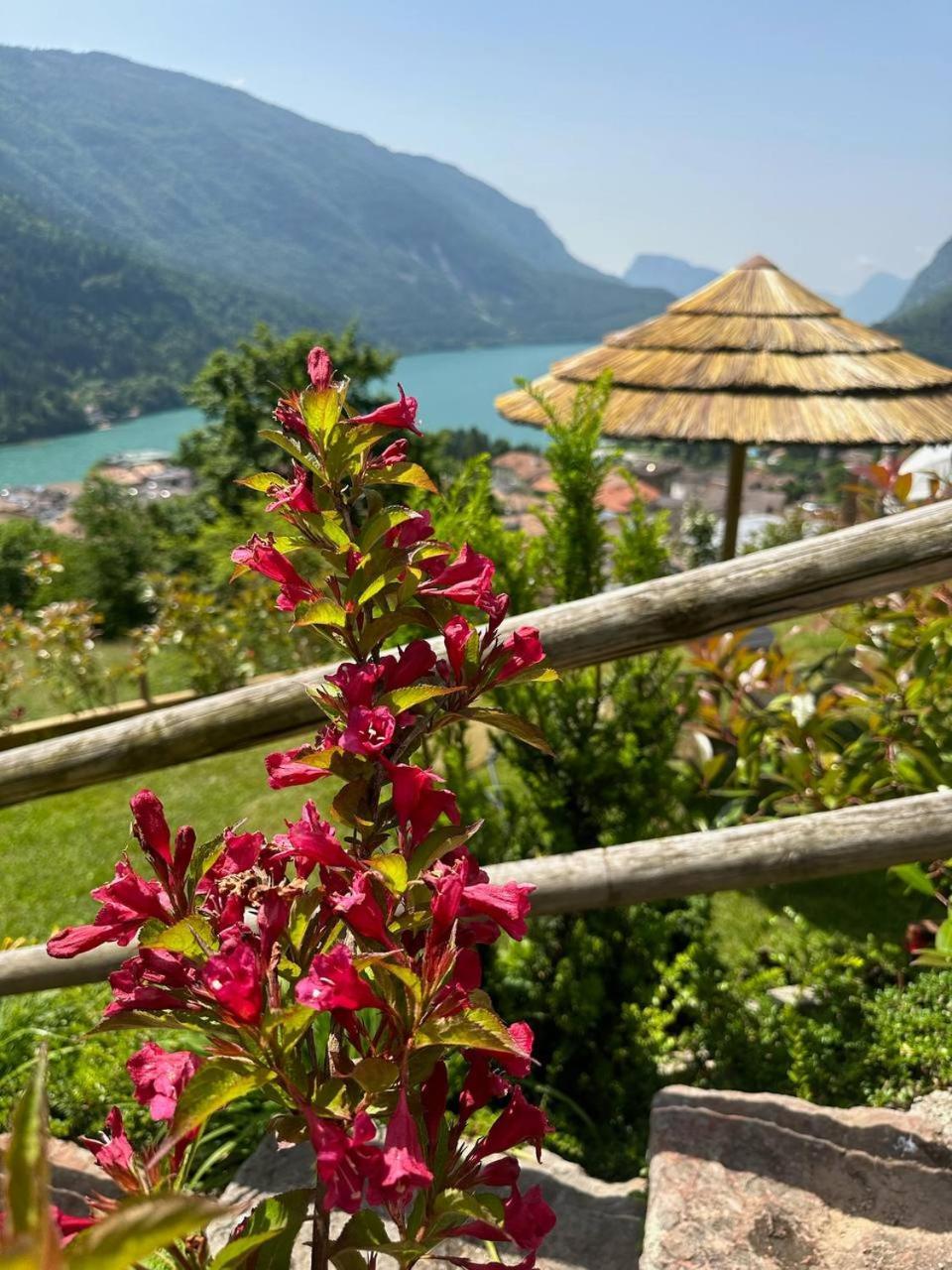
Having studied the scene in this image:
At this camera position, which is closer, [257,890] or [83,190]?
[257,890]

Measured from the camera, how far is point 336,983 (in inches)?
20.8

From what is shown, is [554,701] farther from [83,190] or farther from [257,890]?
[83,190]

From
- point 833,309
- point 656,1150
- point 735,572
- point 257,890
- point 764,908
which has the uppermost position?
point 833,309

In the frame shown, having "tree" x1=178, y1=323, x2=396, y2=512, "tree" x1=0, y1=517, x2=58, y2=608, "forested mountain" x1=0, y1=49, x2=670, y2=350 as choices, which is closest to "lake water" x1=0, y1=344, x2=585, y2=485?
"forested mountain" x1=0, y1=49, x2=670, y2=350

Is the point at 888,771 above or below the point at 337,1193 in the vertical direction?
below

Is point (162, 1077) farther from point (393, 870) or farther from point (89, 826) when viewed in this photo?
point (89, 826)

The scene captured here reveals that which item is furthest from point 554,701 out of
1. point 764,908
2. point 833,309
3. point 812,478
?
point 812,478

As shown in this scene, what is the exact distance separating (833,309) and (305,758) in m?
4.74

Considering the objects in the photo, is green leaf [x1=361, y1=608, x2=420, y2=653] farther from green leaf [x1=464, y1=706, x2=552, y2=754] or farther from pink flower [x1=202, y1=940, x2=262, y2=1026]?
pink flower [x1=202, y1=940, x2=262, y2=1026]

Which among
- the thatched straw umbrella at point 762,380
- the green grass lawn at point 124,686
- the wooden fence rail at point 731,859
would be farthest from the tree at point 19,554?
the wooden fence rail at point 731,859

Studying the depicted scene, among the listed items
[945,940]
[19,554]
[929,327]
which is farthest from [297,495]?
[929,327]

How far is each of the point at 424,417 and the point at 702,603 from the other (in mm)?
49461

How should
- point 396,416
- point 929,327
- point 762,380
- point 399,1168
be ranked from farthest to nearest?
point 929,327 → point 762,380 → point 396,416 → point 399,1168

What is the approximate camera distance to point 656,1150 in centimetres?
143
